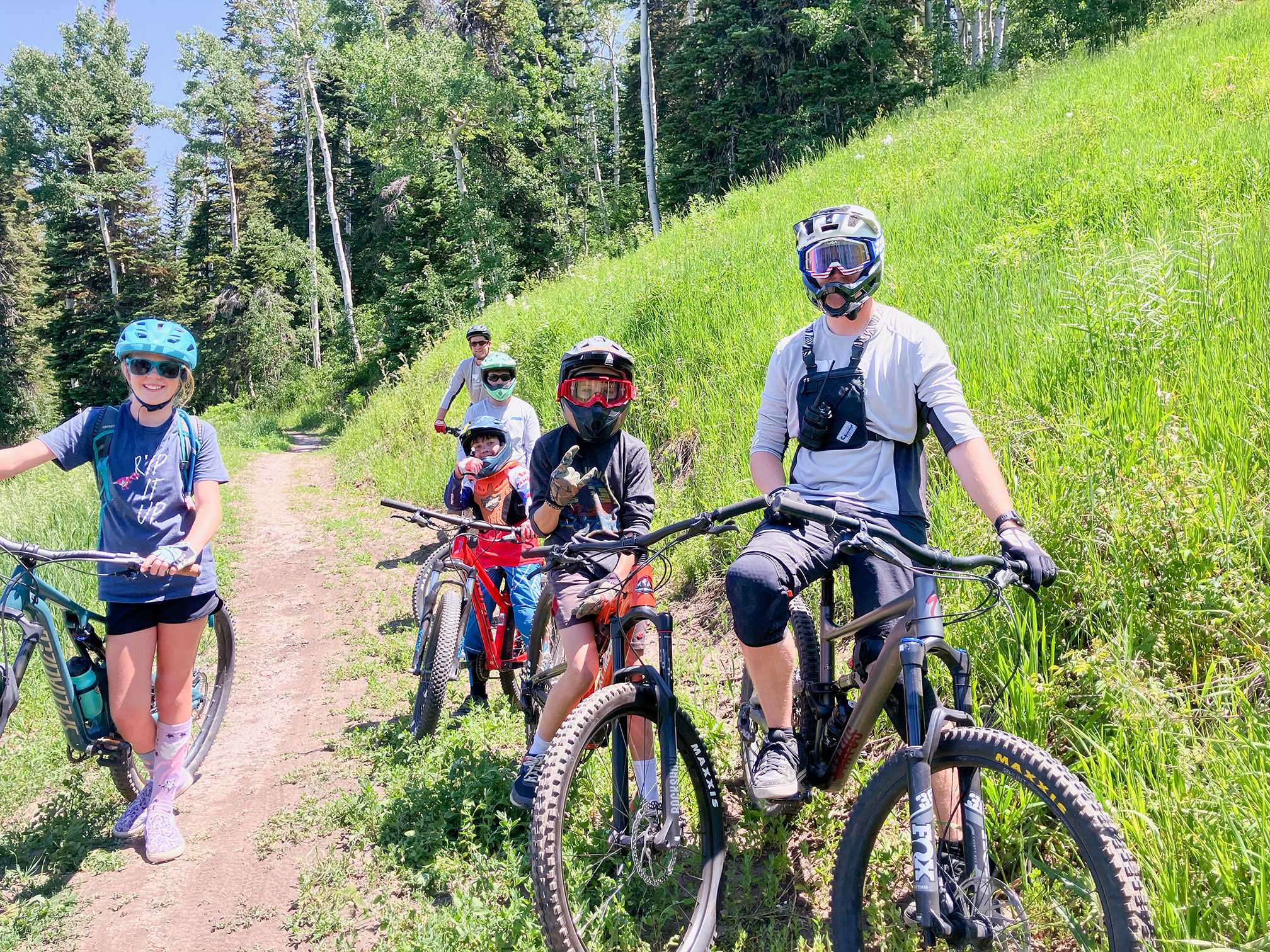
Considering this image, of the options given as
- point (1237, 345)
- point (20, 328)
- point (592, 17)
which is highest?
point (592, 17)

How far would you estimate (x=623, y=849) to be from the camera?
10.6 ft

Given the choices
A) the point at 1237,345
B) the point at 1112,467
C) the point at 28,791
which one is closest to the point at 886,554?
the point at 1112,467

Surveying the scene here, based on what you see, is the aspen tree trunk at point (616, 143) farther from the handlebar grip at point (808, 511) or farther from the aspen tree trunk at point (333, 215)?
the handlebar grip at point (808, 511)

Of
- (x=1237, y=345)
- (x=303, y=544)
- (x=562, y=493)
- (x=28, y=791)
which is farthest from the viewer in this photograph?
(x=303, y=544)

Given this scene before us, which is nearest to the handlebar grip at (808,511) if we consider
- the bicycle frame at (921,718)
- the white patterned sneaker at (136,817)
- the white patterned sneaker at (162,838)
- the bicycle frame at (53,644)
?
the bicycle frame at (921,718)

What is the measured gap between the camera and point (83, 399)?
3881cm

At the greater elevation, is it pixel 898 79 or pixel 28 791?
pixel 898 79

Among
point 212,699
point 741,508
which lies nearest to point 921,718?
point 741,508

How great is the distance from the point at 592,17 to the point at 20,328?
31.8 metres

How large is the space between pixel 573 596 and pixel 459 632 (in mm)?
1714

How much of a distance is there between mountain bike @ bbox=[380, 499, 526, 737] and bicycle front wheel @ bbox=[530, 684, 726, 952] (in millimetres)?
A: 1626

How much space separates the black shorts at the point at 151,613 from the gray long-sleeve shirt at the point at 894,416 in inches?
131

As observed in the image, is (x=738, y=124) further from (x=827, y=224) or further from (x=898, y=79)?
(x=827, y=224)

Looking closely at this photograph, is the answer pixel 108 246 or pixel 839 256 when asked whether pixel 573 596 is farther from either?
pixel 108 246
